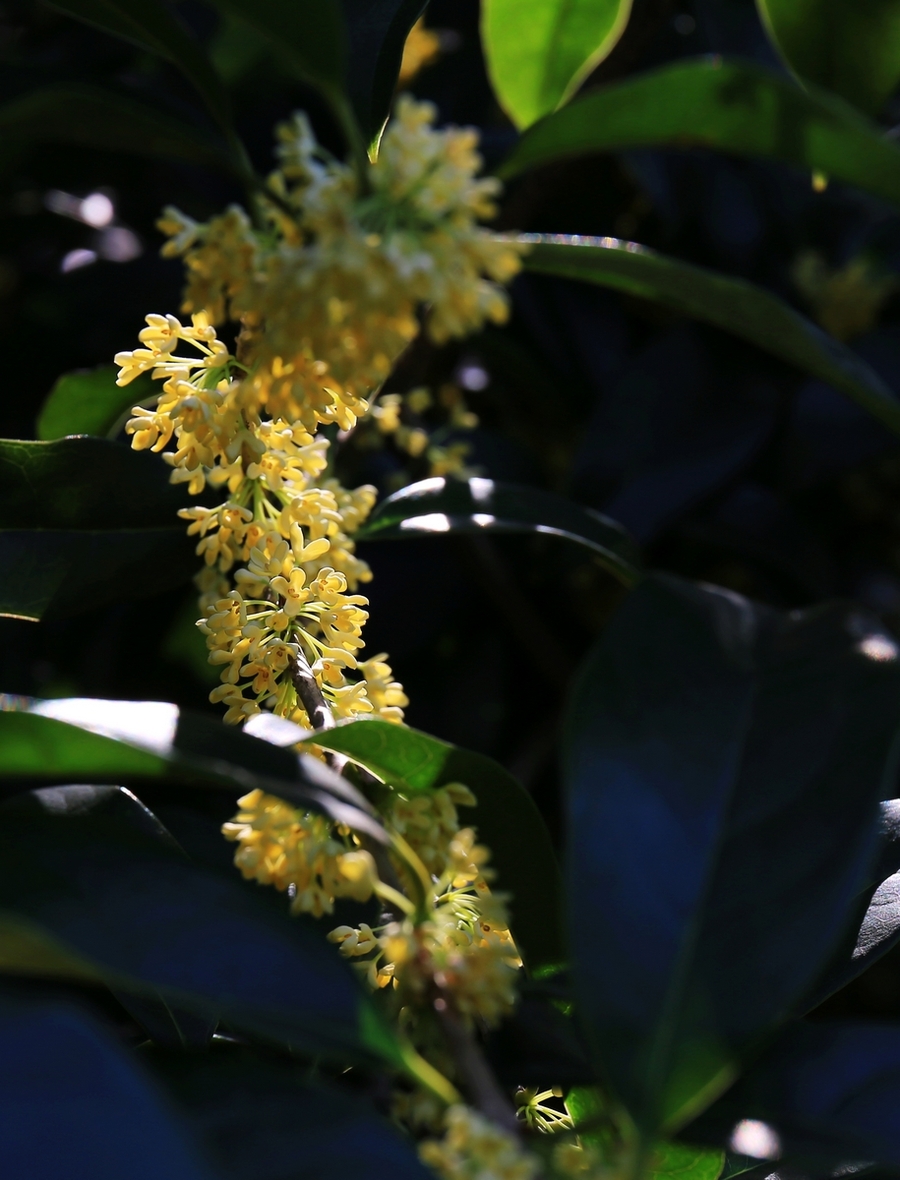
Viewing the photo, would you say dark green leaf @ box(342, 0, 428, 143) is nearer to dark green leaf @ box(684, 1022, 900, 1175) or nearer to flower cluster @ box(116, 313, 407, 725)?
flower cluster @ box(116, 313, 407, 725)

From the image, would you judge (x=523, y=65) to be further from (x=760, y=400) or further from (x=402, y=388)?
(x=760, y=400)

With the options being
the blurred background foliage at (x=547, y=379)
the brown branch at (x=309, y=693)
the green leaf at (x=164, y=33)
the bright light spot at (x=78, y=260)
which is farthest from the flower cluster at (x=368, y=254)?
the bright light spot at (x=78, y=260)

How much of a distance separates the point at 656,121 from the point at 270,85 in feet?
4.86

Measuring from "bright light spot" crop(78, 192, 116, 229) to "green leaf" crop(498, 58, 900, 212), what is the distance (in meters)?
1.46

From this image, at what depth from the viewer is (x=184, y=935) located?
1.88 ft

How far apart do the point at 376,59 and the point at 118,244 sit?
1218 mm

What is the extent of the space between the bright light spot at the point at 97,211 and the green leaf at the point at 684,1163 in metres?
1.72

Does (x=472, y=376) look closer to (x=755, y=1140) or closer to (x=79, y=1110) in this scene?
(x=755, y=1140)

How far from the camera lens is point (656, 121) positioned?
655mm

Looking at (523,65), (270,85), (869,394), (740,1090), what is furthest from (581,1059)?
(270,85)

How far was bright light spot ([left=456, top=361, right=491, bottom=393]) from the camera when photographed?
207cm

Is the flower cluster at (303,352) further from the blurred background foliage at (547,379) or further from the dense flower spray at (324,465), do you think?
the blurred background foliage at (547,379)

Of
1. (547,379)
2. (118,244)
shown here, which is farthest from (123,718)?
(118,244)

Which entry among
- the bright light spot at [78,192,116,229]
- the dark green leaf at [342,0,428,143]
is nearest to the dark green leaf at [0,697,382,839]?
the dark green leaf at [342,0,428,143]
